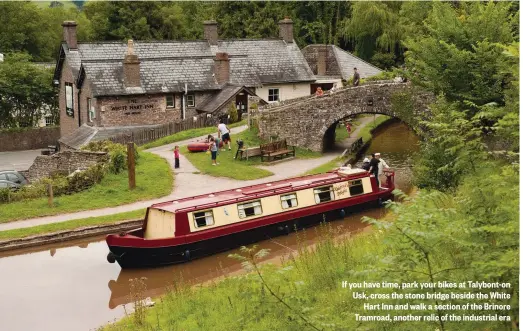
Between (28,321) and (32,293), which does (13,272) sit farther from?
(28,321)

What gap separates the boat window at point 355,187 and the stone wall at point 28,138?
2717 cm

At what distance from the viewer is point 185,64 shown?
3766 centimetres

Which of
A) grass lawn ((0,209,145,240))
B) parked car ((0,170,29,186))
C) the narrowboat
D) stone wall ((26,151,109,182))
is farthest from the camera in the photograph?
stone wall ((26,151,109,182))

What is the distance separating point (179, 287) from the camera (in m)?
15.2

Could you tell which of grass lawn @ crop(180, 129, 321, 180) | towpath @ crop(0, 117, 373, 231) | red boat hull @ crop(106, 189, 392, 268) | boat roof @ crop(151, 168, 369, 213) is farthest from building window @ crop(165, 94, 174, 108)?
red boat hull @ crop(106, 189, 392, 268)

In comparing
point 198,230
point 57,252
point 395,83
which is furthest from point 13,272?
point 395,83

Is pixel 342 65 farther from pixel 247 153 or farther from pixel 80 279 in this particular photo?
pixel 80 279

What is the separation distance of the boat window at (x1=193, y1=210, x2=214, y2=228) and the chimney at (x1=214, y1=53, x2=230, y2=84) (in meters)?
20.7

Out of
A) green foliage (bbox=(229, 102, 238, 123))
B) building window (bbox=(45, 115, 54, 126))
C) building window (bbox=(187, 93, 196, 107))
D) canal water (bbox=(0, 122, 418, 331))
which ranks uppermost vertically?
building window (bbox=(187, 93, 196, 107))

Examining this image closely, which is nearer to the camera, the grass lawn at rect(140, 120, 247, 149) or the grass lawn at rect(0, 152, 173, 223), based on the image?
the grass lawn at rect(0, 152, 173, 223)

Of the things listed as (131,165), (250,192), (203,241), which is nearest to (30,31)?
(131,165)

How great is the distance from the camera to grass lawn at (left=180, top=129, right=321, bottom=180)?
83.0 feet

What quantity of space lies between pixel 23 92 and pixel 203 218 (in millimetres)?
28673

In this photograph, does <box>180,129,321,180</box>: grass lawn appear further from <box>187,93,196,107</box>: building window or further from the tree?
the tree
